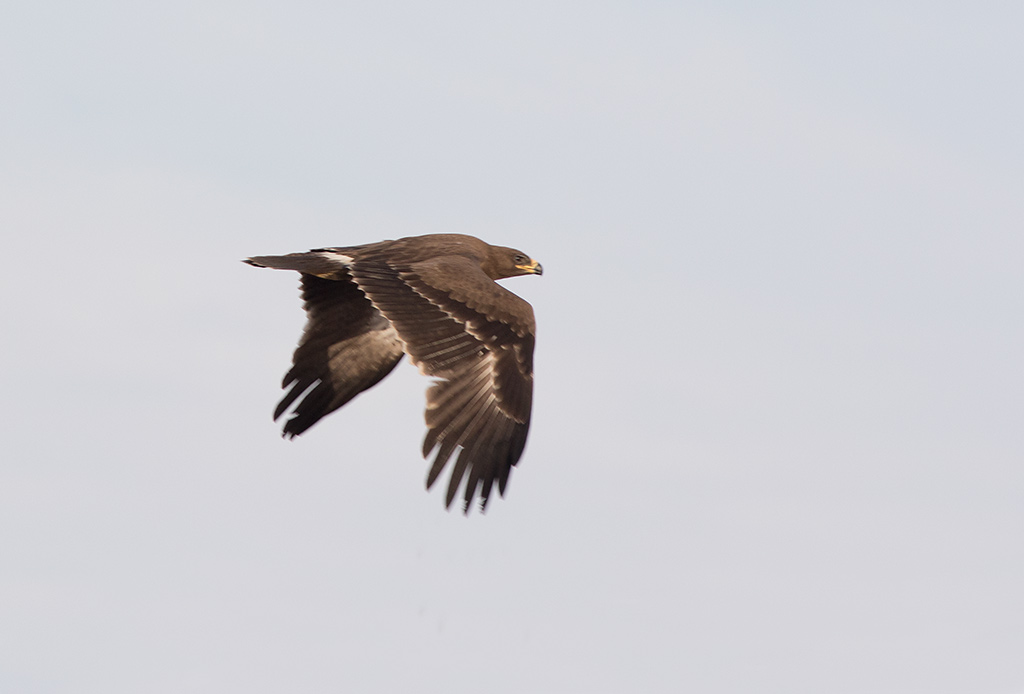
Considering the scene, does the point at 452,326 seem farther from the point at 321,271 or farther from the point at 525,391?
the point at 321,271

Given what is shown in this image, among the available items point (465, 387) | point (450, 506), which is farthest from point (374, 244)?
point (450, 506)

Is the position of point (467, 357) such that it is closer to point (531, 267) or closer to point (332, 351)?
point (332, 351)

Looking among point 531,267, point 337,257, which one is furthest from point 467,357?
point 531,267

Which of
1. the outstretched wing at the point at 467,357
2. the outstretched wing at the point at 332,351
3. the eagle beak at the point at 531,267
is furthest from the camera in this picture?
the eagle beak at the point at 531,267

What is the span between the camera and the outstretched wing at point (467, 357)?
36.4 ft

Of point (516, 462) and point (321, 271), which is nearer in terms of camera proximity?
point (516, 462)

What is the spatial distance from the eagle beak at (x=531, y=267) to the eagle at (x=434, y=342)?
14.0 inches

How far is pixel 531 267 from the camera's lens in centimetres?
1504

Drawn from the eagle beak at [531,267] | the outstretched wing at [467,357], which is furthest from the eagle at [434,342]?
the eagle beak at [531,267]

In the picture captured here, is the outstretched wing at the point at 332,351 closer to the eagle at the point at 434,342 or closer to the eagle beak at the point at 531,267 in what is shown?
the eagle at the point at 434,342

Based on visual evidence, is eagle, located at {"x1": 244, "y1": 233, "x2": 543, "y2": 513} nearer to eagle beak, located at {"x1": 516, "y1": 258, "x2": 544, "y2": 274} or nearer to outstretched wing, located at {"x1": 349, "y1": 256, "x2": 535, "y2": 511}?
→ outstretched wing, located at {"x1": 349, "y1": 256, "x2": 535, "y2": 511}

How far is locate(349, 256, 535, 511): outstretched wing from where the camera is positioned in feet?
36.4

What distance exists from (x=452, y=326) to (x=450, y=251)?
1.96 metres

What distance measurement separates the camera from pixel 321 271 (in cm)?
1291
